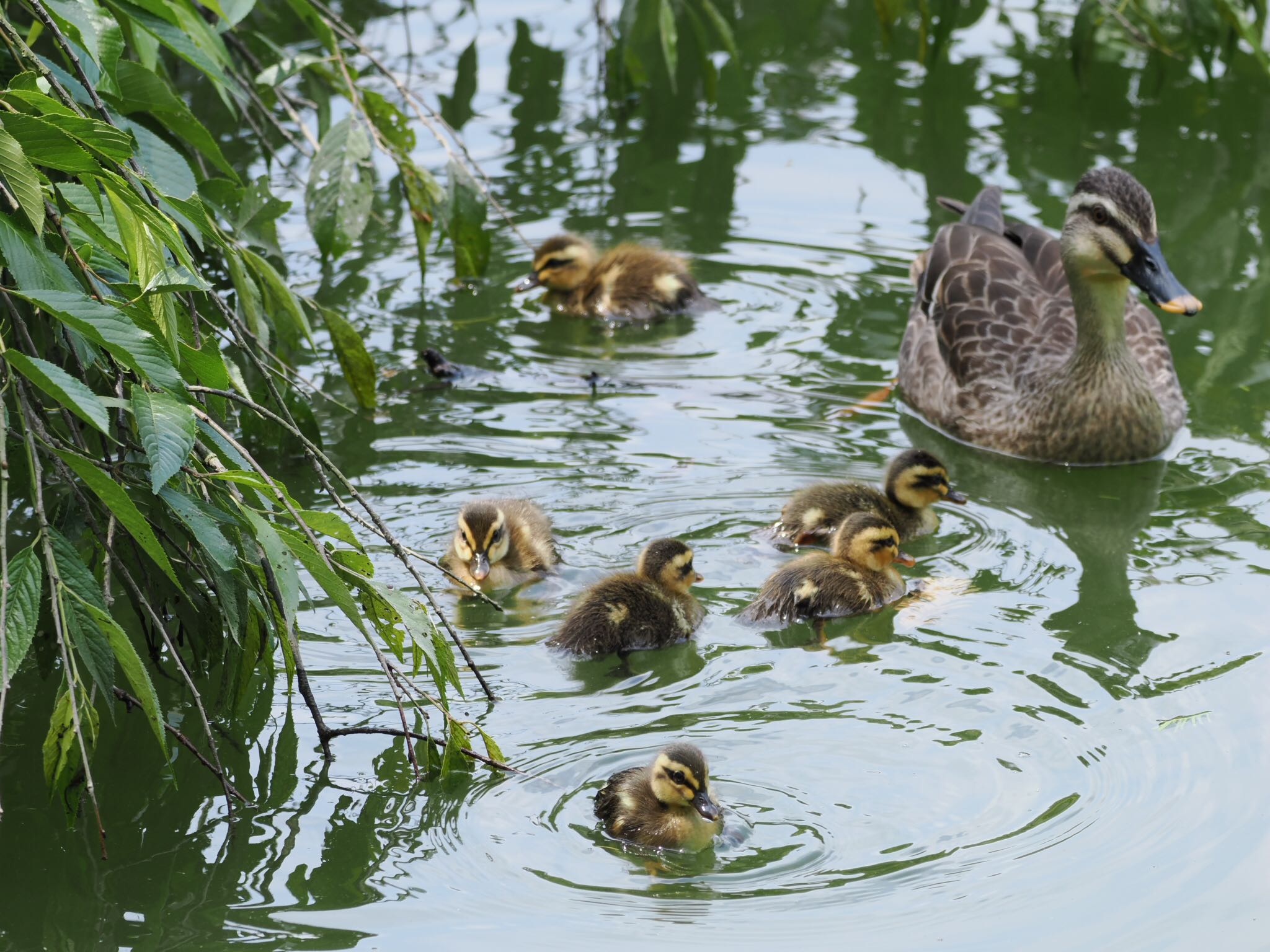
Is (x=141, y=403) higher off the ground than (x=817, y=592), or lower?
higher

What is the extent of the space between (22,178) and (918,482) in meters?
3.12

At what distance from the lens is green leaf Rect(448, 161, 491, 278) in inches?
206

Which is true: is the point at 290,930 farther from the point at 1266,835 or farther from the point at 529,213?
the point at 529,213

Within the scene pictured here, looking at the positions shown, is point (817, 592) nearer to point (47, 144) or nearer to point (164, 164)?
point (164, 164)

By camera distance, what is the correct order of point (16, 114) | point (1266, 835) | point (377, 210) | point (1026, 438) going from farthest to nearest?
point (377, 210) < point (1026, 438) < point (1266, 835) < point (16, 114)

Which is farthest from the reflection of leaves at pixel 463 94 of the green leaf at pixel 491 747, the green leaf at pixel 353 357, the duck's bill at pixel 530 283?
the green leaf at pixel 491 747

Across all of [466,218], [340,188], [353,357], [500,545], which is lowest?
[500,545]

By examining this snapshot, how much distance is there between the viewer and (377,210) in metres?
7.60

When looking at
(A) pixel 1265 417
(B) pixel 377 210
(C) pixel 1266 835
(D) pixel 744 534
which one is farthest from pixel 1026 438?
(B) pixel 377 210

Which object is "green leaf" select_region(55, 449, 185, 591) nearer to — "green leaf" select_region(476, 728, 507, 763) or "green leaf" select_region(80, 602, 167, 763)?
"green leaf" select_region(80, 602, 167, 763)

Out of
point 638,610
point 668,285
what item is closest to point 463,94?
point 668,285

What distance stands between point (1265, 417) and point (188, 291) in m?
3.93

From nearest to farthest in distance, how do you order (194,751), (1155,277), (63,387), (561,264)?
(63,387), (194,751), (1155,277), (561,264)

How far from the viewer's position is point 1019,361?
614cm
